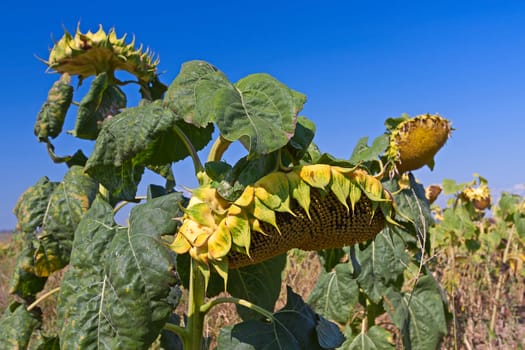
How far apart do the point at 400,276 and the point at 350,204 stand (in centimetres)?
142

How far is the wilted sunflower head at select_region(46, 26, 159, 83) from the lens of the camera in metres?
1.78

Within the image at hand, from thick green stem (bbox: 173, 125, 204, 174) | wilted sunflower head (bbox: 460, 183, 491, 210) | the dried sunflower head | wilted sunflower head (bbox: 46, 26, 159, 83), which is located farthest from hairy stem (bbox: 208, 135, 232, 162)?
wilted sunflower head (bbox: 460, 183, 491, 210)

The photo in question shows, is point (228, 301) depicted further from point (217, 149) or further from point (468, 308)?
point (468, 308)

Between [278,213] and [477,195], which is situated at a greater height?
[477,195]

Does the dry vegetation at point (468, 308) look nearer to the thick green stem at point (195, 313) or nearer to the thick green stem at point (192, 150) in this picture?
the thick green stem at point (195, 313)

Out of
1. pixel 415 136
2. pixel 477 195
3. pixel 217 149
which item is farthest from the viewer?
pixel 477 195

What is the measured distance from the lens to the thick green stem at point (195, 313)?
4.40 ft

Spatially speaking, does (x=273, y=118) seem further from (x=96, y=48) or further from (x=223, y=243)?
(x=96, y=48)

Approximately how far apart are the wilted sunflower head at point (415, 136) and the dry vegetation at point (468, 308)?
1.23 meters

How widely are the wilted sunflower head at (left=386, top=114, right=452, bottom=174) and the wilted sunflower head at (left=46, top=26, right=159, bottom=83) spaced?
97 cm

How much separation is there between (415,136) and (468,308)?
1970 millimetres

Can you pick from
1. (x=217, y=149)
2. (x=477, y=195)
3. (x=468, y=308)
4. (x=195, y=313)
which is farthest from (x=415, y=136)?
(x=477, y=195)

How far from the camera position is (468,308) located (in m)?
3.79

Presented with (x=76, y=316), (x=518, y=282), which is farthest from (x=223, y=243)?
(x=518, y=282)
